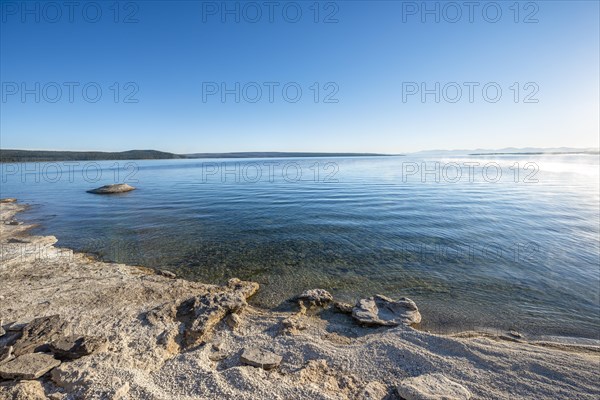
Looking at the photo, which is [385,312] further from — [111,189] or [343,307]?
[111,189]

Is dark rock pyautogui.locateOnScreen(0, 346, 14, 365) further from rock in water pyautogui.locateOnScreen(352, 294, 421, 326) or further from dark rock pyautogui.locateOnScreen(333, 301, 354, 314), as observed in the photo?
rock in water pyautogui.locateOnScreen(352, 294, 421, 326)

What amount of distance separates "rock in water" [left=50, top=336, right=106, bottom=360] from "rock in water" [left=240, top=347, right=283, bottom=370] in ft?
8.98

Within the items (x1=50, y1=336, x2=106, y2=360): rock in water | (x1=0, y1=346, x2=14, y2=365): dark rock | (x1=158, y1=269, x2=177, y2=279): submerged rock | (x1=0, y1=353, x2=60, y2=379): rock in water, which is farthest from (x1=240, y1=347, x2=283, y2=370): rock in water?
(x1=158, y1=269, x2=177, y2=279): submerged rock

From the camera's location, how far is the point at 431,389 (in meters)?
3.96

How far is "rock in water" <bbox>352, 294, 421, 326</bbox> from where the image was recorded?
6.04 m

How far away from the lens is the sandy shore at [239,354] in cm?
394

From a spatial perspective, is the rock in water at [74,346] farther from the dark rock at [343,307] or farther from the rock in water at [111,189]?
the rock in water at [111,189]

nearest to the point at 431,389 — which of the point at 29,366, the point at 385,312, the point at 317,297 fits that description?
the point at 385,312

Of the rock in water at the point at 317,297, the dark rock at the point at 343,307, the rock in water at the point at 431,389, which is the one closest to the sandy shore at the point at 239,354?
the rock in water at the point at 431,389

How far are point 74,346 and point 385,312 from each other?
6550 millimetres

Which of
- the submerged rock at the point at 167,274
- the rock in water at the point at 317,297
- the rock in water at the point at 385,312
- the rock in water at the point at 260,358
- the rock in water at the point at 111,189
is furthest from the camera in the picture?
the rock in water at the point at 111,189

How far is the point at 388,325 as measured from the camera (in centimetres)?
593

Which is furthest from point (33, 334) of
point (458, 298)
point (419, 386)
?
point (458, 298)

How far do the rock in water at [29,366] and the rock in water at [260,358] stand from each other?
312 centimetres
